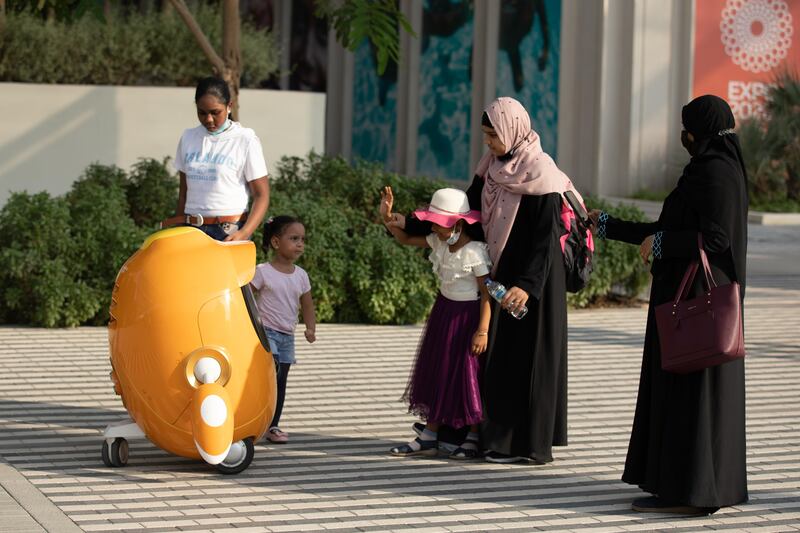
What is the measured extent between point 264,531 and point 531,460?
168 cm

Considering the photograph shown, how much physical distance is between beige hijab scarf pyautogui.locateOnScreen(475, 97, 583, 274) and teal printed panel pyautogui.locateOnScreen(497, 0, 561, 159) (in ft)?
52.5

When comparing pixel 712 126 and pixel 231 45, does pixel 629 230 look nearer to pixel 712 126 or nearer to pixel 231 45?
pixel 712 126

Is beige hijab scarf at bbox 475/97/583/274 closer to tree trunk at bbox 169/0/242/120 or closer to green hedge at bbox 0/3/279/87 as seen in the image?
tree trunk at bbox 169/0/242/120

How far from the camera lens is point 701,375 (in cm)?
584

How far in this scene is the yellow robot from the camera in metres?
6.26

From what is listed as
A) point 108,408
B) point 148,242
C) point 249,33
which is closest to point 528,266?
point 148,242

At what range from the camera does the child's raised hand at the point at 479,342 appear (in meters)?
6.66

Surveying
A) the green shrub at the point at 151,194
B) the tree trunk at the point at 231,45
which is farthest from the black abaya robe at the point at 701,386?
the tree trunk at the point at 231,45

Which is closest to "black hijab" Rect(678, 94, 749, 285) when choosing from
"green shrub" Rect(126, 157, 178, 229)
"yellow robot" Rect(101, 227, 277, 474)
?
"yellow robot" Rect(101, 227, 277, 474)

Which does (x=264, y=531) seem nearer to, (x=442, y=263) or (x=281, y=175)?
(x=442, y=263)

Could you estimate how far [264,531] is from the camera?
5566mm

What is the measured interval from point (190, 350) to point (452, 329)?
1262 mm

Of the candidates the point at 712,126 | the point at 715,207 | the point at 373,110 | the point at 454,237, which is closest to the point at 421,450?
the point at 454,237

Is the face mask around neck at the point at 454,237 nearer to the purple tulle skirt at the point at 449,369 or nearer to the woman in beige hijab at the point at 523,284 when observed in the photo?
the woman in beige hijab at the point at 523,284
